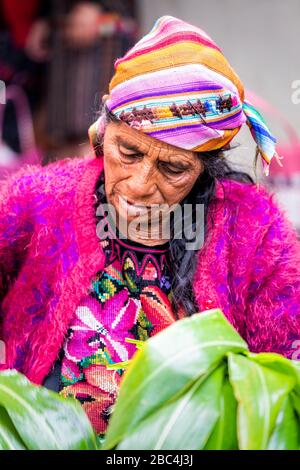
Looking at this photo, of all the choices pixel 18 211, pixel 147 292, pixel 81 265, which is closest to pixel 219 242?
pixel 147 292

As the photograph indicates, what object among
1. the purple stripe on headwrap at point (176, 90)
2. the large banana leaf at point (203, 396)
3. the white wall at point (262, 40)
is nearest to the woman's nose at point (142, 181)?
the purple stripe on headwrap at point (176, 90)

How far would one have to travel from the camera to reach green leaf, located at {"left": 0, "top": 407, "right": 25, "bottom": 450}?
153 centimetres

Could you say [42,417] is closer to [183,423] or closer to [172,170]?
[183,423]

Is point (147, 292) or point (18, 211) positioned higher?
point (18, 211)

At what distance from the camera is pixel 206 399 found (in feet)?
4.95

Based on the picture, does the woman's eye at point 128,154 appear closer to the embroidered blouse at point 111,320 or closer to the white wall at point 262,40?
the embroidered blouse at point 111,320

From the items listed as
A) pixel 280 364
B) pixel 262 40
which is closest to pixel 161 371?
pixel 280 364

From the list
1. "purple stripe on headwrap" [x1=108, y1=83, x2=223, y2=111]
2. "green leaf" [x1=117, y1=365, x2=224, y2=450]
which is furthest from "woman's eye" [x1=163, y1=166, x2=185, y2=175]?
"green leaf" [x1=117, y1=365, x2=224, y2=450]

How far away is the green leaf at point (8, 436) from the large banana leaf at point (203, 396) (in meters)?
0.18

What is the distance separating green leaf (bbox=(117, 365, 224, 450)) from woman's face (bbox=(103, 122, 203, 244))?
577 mm

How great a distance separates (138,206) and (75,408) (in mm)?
561

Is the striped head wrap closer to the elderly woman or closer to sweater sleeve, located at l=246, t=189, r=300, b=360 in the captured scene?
the elderly woman
